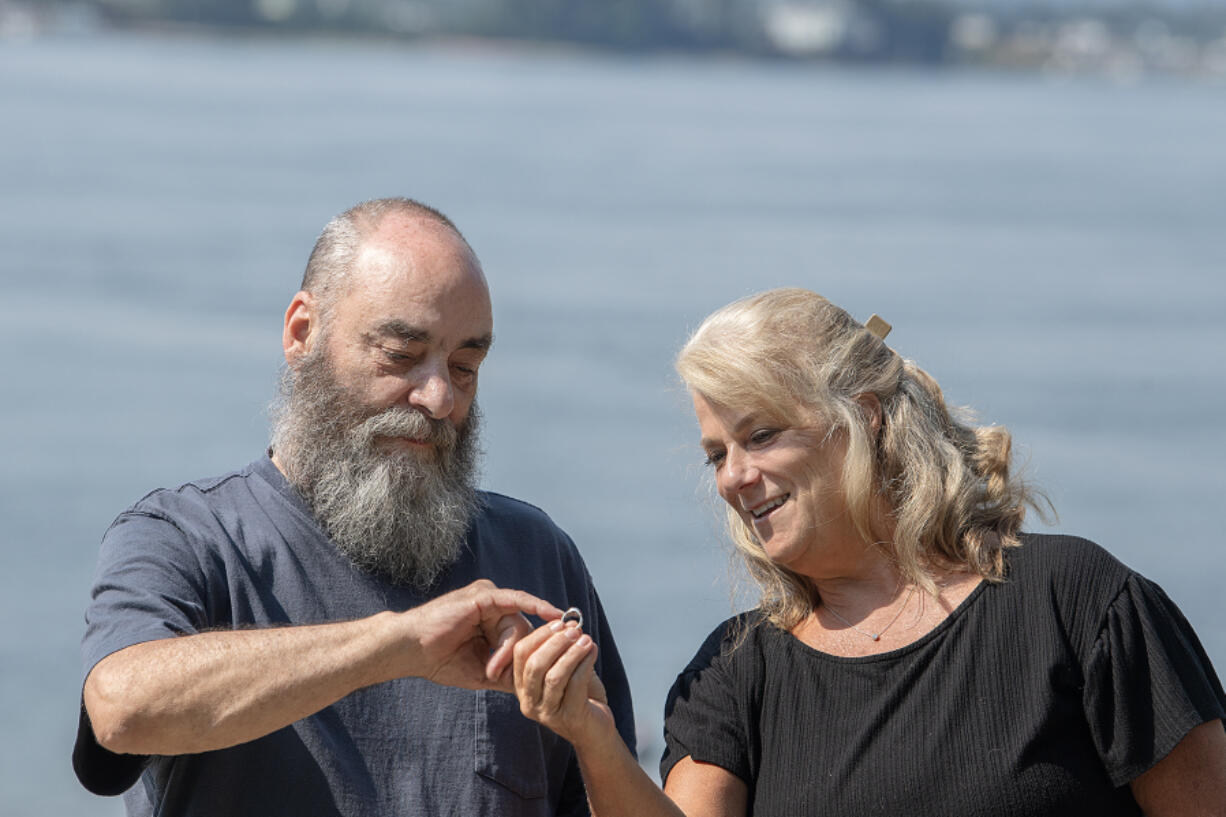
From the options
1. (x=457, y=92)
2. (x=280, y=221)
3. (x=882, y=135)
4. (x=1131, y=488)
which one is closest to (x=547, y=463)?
(x=1131, y=488)

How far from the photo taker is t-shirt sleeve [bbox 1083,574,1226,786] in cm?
288

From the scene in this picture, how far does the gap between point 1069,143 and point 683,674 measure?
79.5 m

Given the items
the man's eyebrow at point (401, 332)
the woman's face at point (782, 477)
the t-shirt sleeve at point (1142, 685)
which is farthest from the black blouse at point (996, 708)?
the man's eyebrow at point (401, 332)

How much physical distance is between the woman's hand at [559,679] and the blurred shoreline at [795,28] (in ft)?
175

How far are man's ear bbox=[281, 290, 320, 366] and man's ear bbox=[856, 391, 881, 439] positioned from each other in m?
1.13

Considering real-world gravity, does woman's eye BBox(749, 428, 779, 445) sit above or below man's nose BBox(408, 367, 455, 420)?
below

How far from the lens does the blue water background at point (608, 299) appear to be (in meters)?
21.3

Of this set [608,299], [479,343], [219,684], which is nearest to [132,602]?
[219,684]

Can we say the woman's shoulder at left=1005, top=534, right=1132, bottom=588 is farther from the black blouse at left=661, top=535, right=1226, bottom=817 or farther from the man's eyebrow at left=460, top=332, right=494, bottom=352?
the man's eyebrow at left=460, top=332, right=494, bottom=352

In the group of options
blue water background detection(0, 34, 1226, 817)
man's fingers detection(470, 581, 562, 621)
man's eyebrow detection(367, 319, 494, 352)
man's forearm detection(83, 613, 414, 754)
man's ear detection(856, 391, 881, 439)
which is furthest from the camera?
blue water background detection(0, 34, 1226, 817)

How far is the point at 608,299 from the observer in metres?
33.8

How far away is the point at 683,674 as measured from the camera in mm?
3273

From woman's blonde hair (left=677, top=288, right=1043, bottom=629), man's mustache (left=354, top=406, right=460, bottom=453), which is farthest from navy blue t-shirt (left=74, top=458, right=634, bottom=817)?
woman's blonde hair (left=677, top=288, right=1043, bottom=629)

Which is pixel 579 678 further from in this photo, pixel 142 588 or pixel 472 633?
pixel 142 588
